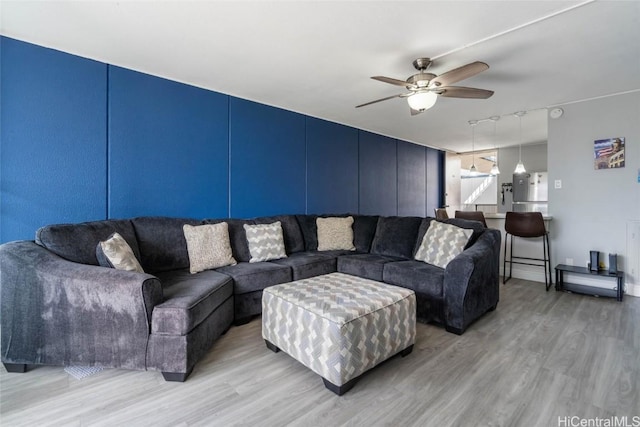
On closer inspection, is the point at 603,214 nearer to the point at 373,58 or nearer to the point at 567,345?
the point at 567,345

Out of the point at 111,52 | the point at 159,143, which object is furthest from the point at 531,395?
the point at 111,52

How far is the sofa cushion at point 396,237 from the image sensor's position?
3523 millimetres

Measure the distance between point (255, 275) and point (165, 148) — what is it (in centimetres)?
167

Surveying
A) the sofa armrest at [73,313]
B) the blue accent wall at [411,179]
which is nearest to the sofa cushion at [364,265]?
the sofa armrest at [73,313]

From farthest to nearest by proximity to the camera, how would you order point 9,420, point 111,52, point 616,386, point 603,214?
point 603,214 < point 111,52 < point 616,386 < point 9,420

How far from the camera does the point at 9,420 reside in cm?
150

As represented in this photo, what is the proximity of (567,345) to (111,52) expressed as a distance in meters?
4.49

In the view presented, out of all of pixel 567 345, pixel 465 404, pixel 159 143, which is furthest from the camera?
pixel 159 143

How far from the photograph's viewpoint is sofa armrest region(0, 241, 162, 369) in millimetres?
1804

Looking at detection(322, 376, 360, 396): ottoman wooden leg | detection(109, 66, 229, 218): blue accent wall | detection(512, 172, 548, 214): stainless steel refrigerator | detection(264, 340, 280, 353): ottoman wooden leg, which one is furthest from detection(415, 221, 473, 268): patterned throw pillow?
detection(512, 172, 548, 214): stainless steel refrigerator

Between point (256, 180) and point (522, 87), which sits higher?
point (522, 87)

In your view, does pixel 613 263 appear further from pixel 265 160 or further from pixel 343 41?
pixel 265 160

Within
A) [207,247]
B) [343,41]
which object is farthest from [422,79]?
[207,247]

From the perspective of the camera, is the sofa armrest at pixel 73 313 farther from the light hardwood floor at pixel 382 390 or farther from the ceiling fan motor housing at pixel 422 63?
the ceiling fan motor housing at pixel 422 63
